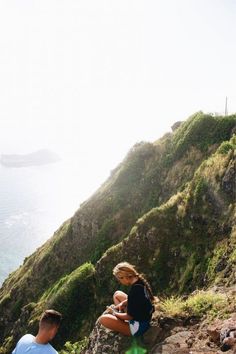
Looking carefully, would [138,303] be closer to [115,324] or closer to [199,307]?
[115,324]

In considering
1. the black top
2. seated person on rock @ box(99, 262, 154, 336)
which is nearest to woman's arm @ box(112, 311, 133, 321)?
seated person on rock @ box(99, 262, 154, 336)

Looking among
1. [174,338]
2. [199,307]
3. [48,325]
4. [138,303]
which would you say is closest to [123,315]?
[138,303]

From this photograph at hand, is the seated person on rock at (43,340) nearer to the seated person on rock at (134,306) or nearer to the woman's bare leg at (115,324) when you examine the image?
the seated person on rock at (134,306)

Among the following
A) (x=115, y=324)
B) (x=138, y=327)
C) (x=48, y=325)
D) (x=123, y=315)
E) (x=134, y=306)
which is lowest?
(x=138, y=327)

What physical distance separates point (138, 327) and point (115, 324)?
33.5 inches

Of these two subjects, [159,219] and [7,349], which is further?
[7,349]

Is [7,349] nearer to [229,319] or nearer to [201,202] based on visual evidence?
[201,202]

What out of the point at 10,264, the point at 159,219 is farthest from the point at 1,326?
the point at 10,264

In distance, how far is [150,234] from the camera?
97.5ft

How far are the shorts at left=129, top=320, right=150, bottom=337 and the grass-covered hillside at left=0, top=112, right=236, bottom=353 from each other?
5.18m

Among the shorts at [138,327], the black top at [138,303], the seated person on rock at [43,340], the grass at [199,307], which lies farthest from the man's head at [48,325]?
the grass at [199,307]

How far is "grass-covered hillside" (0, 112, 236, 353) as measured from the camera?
934 inches

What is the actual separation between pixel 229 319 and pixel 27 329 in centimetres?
3392

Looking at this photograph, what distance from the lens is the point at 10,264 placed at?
522 feet
